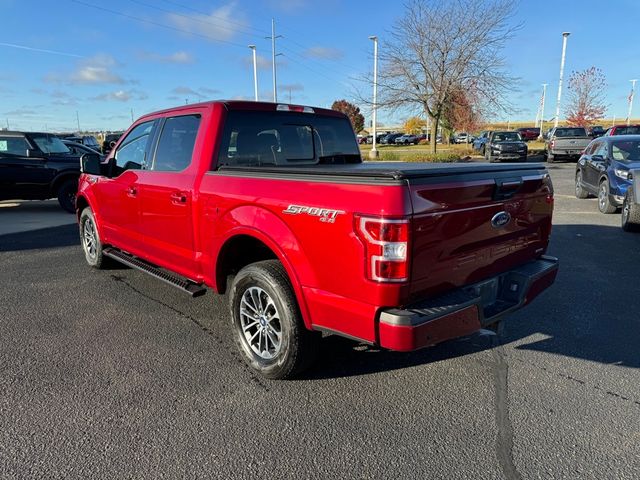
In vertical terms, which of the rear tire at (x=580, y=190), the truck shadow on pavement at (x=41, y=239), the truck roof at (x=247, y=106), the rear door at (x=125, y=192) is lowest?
the truck shadow on pavement at (x=41, y=239)

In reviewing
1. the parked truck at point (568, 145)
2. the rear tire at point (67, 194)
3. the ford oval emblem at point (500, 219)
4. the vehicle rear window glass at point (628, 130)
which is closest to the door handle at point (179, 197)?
the ford oval emblem at point (500, 219)

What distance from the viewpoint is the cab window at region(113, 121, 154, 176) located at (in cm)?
463

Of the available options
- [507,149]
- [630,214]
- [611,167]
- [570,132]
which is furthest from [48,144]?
[570,132]

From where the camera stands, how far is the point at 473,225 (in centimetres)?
280

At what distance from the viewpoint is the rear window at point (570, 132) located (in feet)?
80.2

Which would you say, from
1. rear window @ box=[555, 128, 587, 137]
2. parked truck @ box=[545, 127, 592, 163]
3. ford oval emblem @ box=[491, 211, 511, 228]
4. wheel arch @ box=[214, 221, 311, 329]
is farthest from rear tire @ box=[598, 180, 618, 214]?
rear window @ box=[555, 128, 587, 137]

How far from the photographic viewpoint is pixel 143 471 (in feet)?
7.70

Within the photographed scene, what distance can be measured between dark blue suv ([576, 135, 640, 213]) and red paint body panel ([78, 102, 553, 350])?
6583mm

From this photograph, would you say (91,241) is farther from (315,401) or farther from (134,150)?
(315,401)

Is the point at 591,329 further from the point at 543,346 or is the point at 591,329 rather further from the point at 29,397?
the point at 29,397

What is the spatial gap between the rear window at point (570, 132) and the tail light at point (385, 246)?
25915 mm

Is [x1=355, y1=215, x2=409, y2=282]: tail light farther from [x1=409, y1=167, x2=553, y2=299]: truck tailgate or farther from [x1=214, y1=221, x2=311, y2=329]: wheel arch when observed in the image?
[x1=214, y1=221, x2=311, y2=329]: wheel arch

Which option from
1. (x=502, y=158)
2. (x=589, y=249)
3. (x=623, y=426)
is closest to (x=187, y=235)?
(x=623, y=426)

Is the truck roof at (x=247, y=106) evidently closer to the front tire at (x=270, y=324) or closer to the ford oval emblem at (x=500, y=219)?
the front tire at (x=270, y=324)
